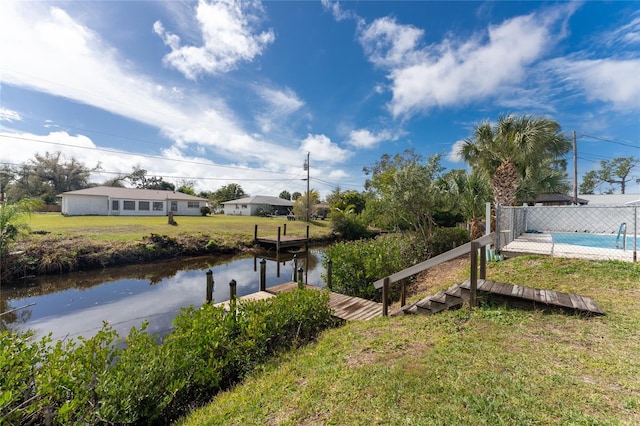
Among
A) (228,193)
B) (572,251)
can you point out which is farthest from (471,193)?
(228,193)

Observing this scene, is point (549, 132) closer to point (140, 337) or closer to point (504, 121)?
point (504, 121)

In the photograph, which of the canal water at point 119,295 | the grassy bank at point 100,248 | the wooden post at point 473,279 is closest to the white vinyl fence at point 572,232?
the wooden post at point 473,279

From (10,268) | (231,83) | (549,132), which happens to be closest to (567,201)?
(549,132)

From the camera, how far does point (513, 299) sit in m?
3.91

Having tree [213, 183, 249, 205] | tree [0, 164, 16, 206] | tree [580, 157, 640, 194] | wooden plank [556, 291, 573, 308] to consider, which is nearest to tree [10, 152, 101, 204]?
tree [0, 164, 16, 206]

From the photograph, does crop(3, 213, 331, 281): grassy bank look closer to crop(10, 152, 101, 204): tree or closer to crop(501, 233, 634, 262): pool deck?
crop(501, 233, 634, 262): pool deck

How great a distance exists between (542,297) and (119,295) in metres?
11.0

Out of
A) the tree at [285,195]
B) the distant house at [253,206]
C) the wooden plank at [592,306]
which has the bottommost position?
the wooden plank at [592,306]

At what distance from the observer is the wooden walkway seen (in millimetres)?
3555

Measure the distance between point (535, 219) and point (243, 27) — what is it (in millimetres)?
14589

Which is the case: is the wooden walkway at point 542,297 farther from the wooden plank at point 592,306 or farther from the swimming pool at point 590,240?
the swimming pool at point 590,240

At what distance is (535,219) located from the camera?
1255cm

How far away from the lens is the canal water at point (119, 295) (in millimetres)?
6672

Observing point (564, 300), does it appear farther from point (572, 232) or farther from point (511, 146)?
point (572, 232)
